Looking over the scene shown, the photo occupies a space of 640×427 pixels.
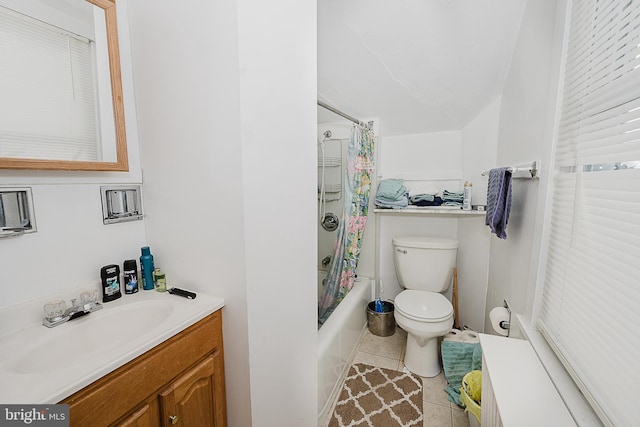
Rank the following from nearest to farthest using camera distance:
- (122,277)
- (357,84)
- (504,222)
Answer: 1. (122,277)
2. (504,222)
3. (357,84)

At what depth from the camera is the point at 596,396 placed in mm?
721

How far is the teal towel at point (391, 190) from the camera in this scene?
2201mm

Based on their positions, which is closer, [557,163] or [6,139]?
[6,139]

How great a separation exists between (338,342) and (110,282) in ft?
4.12

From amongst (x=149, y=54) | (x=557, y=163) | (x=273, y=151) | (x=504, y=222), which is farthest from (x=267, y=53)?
(x=504, y=222)

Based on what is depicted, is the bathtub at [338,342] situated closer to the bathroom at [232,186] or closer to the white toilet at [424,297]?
the bathroom at [232,186]

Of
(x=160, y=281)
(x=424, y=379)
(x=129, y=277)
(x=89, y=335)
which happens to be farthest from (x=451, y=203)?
(x=89, y=335)

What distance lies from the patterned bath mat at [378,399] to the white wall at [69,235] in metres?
1.45

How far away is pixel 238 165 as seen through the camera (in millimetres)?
853

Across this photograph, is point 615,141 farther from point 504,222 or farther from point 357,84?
point 357,84

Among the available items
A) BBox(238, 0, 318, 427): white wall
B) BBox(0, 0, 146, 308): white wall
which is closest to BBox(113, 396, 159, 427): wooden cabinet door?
BBox(238, 0, 318, 427): white wall

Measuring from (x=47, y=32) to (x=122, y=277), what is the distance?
0.90 metres

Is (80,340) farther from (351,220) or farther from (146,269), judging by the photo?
(351,220)

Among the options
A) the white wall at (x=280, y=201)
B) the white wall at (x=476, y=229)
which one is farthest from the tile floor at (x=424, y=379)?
A: the white wall at (x=280, y=201)
